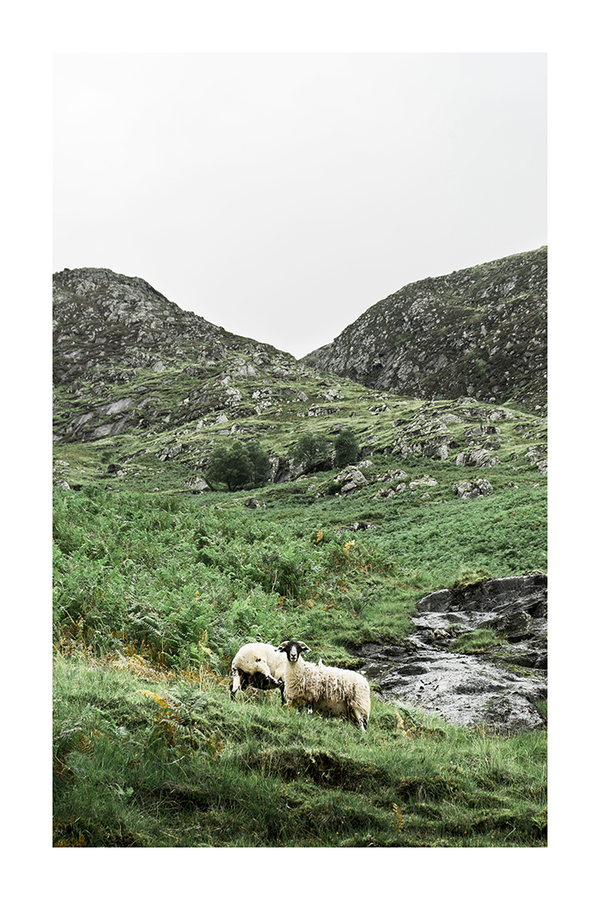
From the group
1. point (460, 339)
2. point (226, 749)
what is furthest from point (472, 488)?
point (460, 339)

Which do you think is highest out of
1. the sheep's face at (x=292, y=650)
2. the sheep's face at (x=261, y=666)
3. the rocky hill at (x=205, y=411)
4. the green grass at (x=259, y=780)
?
the rocky hill at (x=205, y=411)

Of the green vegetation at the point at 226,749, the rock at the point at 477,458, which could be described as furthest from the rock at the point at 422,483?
the green vegetation at the point at 226,749

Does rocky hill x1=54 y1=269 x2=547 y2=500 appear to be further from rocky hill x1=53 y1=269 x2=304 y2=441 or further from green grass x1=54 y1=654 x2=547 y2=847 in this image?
green grass x1=54 y1=654 x2=547 y2=847

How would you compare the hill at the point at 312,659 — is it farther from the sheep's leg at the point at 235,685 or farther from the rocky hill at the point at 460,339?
the rocky hill at the point at 460,339

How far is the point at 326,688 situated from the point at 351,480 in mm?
34266

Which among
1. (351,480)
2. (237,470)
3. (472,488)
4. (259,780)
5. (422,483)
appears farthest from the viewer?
(237,470)

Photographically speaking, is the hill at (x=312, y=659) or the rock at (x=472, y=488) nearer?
the hill at (x=312, y=659)

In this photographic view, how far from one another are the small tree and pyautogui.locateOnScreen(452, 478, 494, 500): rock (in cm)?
1766

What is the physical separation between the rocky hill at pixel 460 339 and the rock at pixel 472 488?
5266cm

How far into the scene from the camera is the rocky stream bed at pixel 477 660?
22.8 feet

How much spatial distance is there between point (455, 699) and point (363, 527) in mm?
18375

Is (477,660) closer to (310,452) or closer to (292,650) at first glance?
(292,650)

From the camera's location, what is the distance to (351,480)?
40031 millimetres

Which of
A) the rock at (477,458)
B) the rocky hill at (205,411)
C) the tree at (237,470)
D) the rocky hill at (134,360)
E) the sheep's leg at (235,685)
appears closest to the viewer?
the sheep's leg at (235,685)
